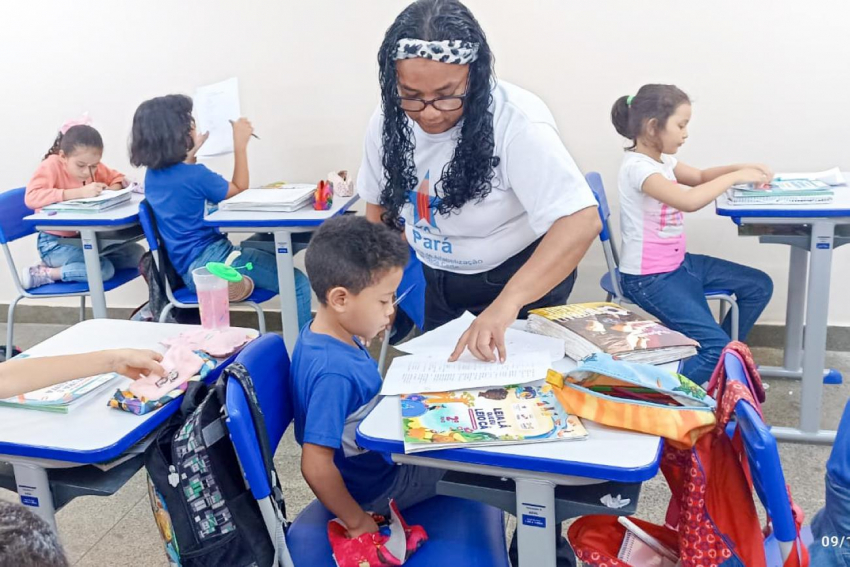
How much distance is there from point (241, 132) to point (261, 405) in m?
2.21

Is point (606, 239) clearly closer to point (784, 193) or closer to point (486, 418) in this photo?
point (784, 193)

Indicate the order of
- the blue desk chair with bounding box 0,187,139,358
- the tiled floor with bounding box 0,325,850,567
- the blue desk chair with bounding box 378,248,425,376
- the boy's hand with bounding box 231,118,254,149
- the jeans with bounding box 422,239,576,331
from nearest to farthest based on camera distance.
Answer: the jeans with bounding box 422,239,576,331 < the blue desk chair with bounding box 378,248,425,376 < the tiled floor with bounding box 0,325,850,567 < the blue desk chair with bounding box 0,187,139,358 < the boy's hand with bounding box 231,118,254,149

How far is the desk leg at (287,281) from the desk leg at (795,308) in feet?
6.23

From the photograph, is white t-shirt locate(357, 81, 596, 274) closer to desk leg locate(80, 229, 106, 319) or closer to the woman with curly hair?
the woman with curly hair

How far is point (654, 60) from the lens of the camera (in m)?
3.36

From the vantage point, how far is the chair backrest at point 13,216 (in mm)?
3373

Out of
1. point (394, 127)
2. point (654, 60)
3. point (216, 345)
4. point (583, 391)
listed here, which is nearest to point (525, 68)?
point (654, 60)

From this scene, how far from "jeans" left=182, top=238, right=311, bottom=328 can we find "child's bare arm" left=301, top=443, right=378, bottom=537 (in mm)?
1810

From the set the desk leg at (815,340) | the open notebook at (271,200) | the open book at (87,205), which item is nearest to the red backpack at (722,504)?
the desk leg at (815,340)

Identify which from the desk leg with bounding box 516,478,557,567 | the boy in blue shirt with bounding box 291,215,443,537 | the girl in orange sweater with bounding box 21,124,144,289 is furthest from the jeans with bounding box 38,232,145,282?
the desk leg with bounding box 516,478,557,567

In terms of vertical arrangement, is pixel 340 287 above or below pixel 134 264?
above

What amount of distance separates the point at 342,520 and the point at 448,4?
1002mm

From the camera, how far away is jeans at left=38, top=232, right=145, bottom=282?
344cm

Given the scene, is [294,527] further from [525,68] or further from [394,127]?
[525,68]
